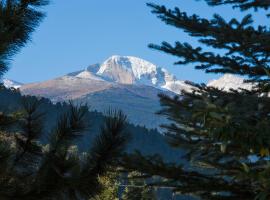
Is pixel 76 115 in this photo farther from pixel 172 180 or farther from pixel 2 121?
pixel 172 180

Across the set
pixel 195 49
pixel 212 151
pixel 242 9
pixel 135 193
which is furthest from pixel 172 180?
pixel 135 193

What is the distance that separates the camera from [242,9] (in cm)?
930

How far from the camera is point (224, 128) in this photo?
4.54m

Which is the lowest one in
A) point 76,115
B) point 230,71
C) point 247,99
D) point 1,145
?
point 1,145

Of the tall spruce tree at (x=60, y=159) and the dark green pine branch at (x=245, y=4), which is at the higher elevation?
the dark green pine branch at (x=245, y=4)

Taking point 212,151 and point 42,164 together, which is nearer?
point 42,164

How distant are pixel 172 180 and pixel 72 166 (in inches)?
69.8

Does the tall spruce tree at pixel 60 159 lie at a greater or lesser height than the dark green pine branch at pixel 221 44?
lesser

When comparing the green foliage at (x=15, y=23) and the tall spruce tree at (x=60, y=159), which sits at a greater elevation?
the green foliage at (x=15, y=23)

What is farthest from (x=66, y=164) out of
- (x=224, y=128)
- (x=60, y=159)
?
(x=224, y=128)

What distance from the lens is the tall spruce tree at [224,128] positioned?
196 inches

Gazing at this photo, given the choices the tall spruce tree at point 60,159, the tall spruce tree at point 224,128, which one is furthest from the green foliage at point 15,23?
the tall spruce tree at point 224,128

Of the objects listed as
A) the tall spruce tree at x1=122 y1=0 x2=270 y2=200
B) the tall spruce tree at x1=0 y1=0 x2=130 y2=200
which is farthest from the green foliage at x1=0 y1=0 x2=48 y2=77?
the tall spruce tree at x1=122 y1=0 x2=270 y2=200

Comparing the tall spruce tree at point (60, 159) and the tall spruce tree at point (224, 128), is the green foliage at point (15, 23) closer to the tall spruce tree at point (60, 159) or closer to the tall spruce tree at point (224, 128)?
the tall spruce tree at point (60, 159)
